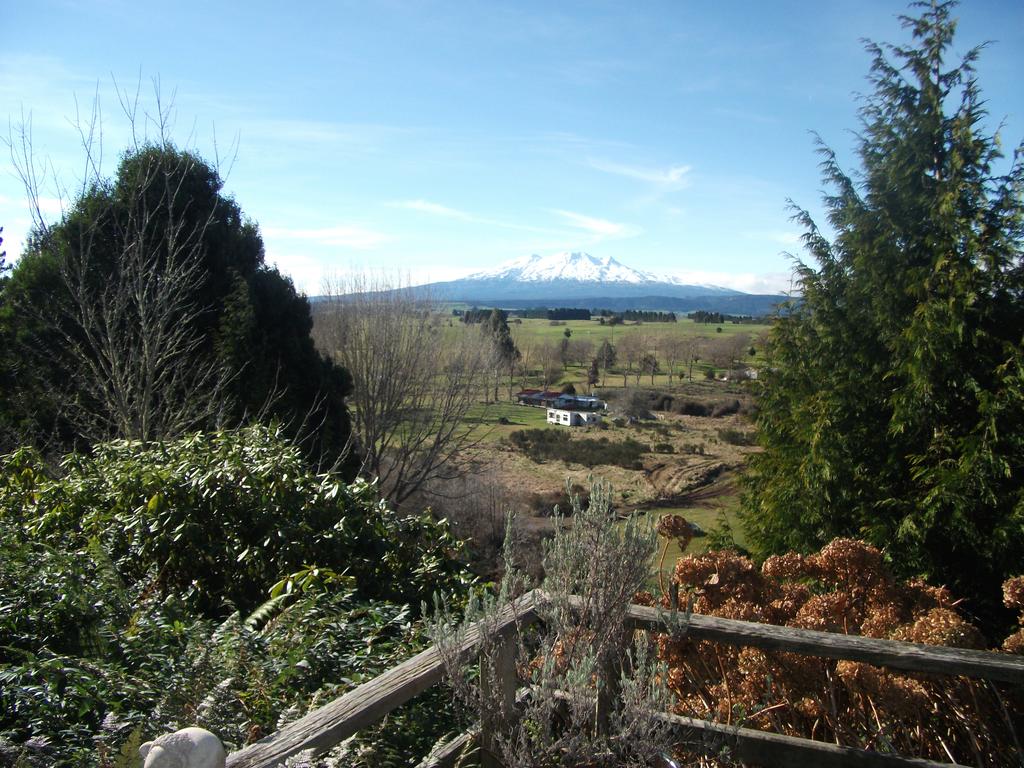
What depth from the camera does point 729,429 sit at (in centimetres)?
3728

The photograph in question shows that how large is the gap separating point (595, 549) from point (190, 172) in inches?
360

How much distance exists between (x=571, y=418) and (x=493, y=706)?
34.7 m

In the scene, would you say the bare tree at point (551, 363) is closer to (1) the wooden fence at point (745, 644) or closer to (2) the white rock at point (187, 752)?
(1) the wooden fence at point (745, 644)

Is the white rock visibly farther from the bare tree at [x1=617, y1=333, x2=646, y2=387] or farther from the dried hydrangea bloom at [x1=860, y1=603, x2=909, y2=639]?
the bare tree at [x1=617, y1=333, x2=646, y2=387]

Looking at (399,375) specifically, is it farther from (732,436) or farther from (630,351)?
(630,351)

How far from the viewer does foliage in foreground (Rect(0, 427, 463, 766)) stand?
223 cm

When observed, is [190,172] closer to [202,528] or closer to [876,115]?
[202,528]

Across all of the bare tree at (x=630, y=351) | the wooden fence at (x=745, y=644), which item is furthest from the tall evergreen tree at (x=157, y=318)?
the bare tree at (x=630, y=351)

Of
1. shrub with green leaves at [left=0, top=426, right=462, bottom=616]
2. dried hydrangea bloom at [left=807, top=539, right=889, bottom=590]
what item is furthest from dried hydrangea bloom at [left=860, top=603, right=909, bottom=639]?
shrub with green leaves at [left=0, top=426, right=462, bottom=616]

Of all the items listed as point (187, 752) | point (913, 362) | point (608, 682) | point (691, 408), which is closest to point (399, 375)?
point (913, 362)

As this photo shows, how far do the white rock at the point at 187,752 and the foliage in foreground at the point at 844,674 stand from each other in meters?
1.54

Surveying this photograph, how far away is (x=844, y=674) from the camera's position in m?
2.56

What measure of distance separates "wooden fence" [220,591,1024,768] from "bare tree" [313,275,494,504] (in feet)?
40.6

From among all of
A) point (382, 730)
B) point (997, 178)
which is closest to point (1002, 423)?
point (997, 178)
